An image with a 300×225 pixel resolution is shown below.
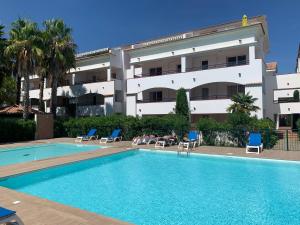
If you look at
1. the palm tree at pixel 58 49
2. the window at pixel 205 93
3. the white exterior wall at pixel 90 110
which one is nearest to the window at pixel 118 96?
the white exterior wall at pixel 90 110

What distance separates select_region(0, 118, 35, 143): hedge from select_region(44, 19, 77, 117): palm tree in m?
4.12

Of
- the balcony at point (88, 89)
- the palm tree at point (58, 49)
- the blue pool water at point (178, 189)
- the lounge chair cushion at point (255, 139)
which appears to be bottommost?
the blue pool water at point (178, 189)

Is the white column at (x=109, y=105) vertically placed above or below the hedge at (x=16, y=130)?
above

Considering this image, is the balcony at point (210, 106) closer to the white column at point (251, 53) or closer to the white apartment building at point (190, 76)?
the white apartment building at point (190, 76)

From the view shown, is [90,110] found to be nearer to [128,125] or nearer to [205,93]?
[128,125]

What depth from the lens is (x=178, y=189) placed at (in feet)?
30.6

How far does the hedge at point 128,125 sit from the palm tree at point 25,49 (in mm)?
4726

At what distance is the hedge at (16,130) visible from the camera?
24547 millimetres

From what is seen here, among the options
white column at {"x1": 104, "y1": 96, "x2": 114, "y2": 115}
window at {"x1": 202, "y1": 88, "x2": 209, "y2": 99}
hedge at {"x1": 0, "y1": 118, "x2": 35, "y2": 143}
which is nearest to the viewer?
hedge at {"x1": 0, "y1": 118, "x2": 35, "y2": 143}

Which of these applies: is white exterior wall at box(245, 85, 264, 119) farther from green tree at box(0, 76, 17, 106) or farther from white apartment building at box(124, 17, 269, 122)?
green tree at box(0, 76, 17, 106)

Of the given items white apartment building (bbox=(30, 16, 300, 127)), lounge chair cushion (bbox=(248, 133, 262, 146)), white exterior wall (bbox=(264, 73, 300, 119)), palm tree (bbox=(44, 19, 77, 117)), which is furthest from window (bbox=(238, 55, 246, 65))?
palm tree (bbox=(44, 19, 77, 117))

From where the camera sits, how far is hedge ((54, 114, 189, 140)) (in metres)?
20.8

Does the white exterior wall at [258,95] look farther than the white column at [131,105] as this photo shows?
No

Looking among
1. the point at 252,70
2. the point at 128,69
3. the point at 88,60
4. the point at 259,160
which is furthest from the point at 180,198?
the point at 88,60
